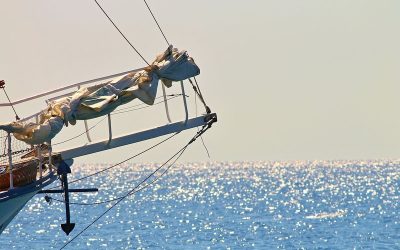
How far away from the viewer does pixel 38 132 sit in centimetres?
3672

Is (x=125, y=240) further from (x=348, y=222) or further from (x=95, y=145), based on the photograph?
(x=95, y=145)

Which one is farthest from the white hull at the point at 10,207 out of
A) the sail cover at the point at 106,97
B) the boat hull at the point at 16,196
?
the sail cover at the point at 106,97

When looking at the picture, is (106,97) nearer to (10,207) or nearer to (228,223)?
A: (10,207)

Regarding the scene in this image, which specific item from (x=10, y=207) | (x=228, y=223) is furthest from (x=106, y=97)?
(x=228, y=223)

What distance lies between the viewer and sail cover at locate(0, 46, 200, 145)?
36875 mm

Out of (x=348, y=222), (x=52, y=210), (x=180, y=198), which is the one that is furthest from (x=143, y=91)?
(x=180, y=198)

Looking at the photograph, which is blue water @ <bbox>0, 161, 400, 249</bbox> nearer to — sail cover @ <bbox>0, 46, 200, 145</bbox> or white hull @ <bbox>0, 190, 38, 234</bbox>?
white hull @ <bbox>0, 190, 38, 234</bbox>

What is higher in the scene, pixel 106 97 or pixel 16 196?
pixel 106 97

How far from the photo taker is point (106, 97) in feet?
123

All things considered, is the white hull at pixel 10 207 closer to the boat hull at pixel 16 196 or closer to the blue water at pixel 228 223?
the boat hull at pixel 16 196

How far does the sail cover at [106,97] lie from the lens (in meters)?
36.9

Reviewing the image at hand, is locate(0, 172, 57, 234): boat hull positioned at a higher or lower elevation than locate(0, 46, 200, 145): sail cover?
lower

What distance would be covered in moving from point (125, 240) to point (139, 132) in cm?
5325

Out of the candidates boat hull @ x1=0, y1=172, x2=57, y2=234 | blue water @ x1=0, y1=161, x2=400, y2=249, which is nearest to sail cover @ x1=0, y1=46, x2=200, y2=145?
boat hull @ x1=0, y1=172, x2=57, y2=234
